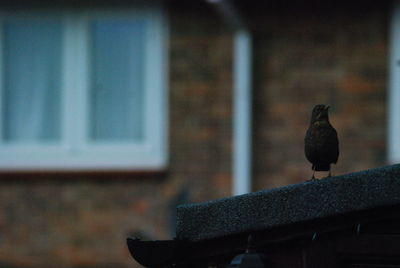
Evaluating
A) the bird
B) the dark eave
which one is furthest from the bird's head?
the dark eave

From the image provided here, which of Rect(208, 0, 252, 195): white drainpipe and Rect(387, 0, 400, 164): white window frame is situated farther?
Rect(208, 0, 252, 195): white drainpipe

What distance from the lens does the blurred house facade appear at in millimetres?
9688

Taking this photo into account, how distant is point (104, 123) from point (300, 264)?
718 cm

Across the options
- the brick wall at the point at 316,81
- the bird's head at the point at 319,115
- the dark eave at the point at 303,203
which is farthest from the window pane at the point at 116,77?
the dark eave at the point at 303,203

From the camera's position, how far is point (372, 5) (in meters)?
9.72

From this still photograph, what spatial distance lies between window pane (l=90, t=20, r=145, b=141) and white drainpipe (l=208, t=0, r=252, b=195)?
0.94 meters

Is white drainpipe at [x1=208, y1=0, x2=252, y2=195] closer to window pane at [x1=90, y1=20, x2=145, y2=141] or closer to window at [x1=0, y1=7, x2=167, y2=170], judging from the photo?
window at [x1=0, y1=7, x2=167, y2=170]

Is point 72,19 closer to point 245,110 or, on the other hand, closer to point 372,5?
point 245,110

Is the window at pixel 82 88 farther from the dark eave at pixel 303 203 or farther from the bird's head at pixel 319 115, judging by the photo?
the dark eave at pixel 303 203

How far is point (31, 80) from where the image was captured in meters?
10.4

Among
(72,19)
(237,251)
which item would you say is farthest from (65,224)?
(237,251)

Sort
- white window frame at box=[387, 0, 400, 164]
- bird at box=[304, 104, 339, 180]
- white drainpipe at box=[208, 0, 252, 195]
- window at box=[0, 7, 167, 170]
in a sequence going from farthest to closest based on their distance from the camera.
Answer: window at box=[0, 7, 167, 170]
white drainpipe at box=[208, 0, 252, 195]
white window frame at box=[387, 0, 400, 164]
bird at box=[304, 104, 339, 180]

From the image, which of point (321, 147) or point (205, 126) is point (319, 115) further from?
point (205, 126)

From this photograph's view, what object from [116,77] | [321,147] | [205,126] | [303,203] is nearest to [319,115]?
[321,147]
